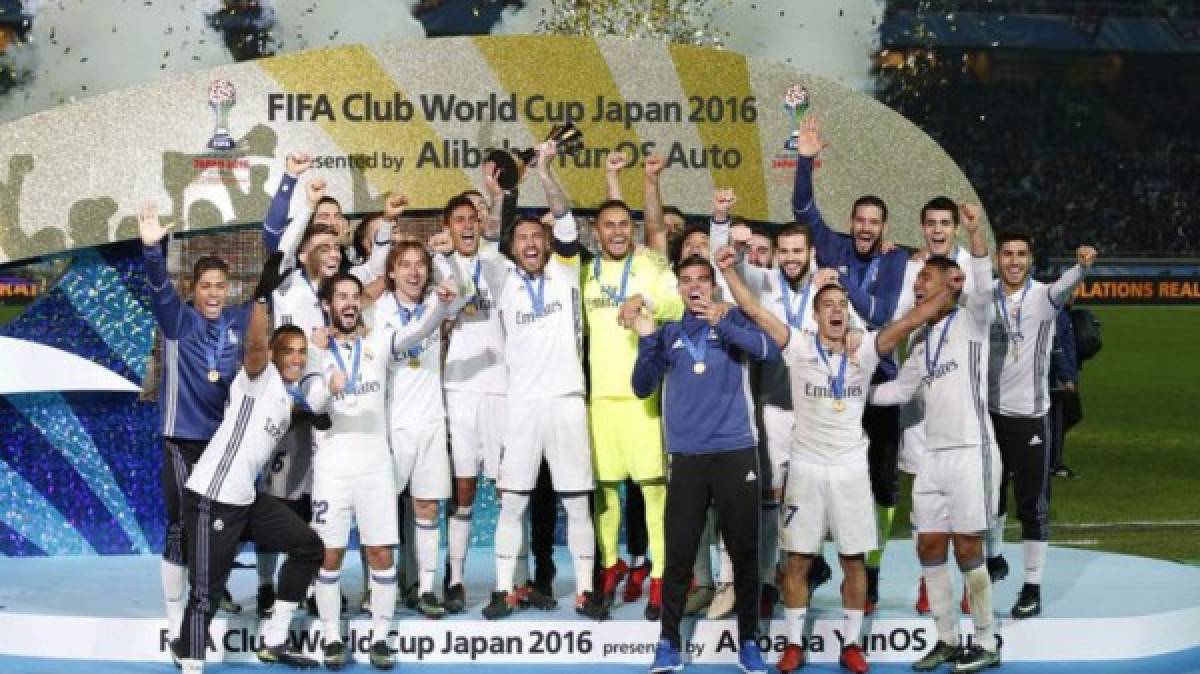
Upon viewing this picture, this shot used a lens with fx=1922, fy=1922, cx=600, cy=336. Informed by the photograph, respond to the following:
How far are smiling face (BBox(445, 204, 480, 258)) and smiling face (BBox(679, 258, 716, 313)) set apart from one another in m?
1.53

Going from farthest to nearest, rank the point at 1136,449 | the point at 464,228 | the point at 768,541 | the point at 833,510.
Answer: the point at 1136,449 → the point at 464,228 → the point at 768,541 → the point at 833,510

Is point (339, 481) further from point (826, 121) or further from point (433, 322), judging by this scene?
point (826, 121)

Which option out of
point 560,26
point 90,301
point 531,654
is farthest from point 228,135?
point 560,26

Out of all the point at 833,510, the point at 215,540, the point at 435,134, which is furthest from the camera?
the point at 435,134

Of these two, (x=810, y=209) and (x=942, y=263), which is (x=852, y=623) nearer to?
(x=942, y=263)

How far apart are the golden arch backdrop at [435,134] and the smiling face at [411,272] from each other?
2717 millimetres

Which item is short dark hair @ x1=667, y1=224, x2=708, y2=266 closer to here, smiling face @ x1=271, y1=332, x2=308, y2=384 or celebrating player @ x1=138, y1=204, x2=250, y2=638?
smiling face @ x1=271, y1=332, x2=308, y2=384

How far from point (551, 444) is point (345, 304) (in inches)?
51.0

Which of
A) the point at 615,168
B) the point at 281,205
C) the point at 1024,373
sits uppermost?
the point at 615,168

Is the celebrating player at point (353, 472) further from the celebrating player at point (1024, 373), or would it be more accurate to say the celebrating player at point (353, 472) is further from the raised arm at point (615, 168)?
the celebrating player at point (1024, 373)

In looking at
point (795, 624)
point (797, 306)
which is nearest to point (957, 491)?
point (795, 624)

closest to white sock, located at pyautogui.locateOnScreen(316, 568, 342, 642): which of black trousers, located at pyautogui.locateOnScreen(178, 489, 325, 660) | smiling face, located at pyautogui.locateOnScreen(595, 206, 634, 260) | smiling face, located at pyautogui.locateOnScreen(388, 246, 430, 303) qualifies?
black trousers, located at pyautogui.locateOnScreen(178, 489, 325, 660)

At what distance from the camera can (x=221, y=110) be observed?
1205 centimetres

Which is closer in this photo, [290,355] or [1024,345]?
[290,355]
